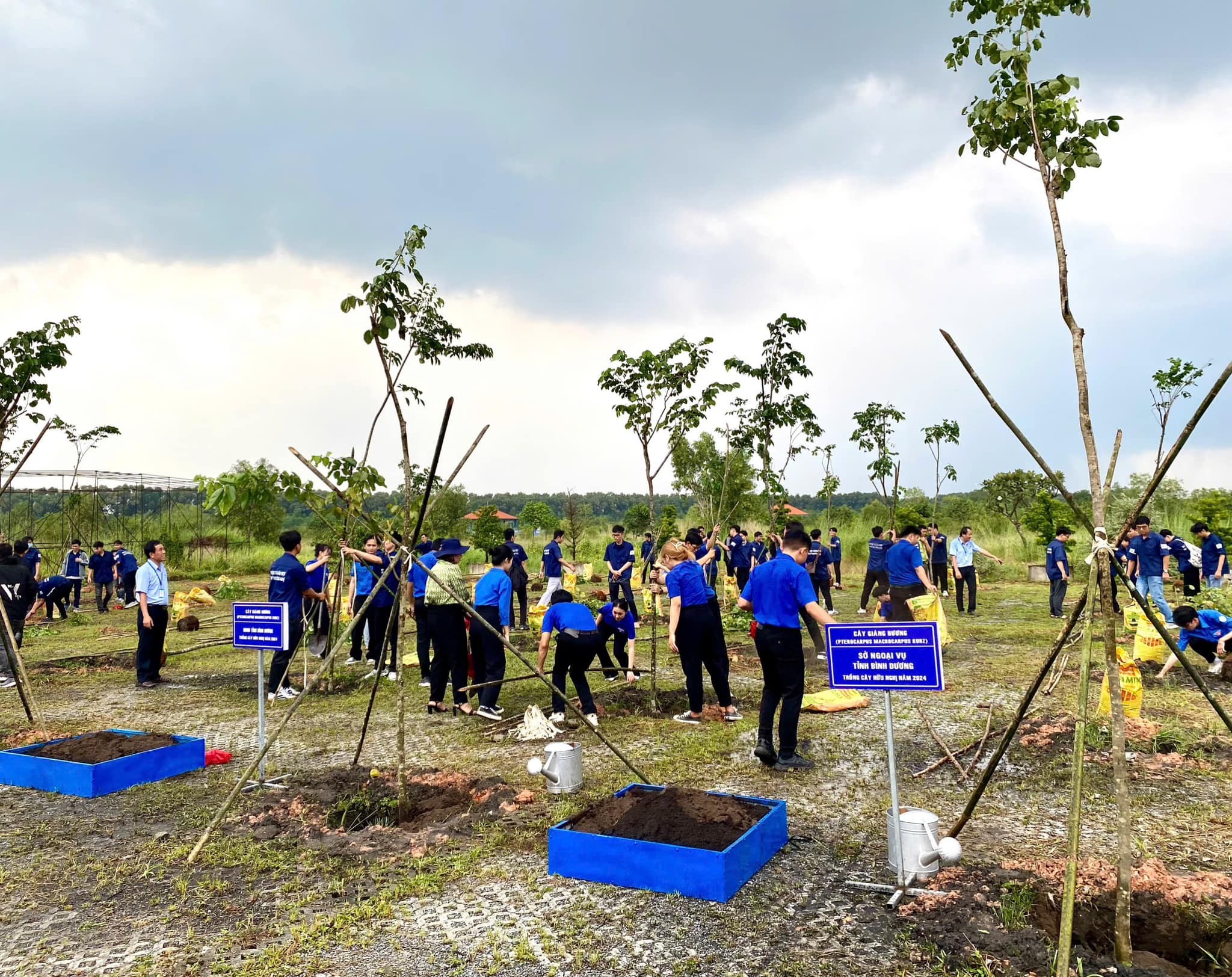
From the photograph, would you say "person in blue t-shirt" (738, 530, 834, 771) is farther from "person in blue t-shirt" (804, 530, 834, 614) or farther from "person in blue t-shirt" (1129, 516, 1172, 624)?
"person in blue t-shirt" (1129, 516, 1172, 624)

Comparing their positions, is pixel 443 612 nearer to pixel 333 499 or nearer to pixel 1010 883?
pixel 333 499

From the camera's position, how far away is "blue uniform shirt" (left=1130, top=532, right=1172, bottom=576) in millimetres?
13461

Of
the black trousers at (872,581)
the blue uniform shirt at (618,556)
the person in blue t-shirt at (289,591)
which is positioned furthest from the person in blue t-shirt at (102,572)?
the black trousers at (872,581)

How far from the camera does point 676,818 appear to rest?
515cm

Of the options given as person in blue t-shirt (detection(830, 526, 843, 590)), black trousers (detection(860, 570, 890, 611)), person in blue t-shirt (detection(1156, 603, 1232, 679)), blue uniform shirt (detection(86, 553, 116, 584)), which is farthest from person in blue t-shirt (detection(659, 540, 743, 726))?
blue uniform shirt (detection(86, 553, 116, 584))

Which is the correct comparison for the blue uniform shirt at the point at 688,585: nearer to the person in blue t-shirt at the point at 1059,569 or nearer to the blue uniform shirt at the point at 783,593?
the blue uniform shirt at the point at 783,593

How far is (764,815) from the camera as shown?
5.16 m

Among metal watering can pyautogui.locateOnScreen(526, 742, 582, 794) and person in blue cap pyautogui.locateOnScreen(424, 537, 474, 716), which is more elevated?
person in blue cap pyautogui.locateOnScreen(424, 537, 474, 716)

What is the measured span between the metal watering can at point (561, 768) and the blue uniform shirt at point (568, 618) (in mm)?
1894

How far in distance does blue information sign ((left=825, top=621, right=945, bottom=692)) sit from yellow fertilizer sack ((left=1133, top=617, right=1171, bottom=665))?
690 cm

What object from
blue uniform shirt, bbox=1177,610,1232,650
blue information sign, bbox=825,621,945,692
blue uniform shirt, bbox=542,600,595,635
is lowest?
blue uniform shirt, bbox=1177,610,1232,650

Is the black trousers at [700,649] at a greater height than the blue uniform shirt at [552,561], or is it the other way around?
the blue uniform shirt at [552,561]

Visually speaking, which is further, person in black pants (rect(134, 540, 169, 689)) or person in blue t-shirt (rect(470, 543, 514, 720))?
person in black pants (rect(134, 540, 169, 689))

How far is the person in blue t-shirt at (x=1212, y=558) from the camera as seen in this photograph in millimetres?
16578
